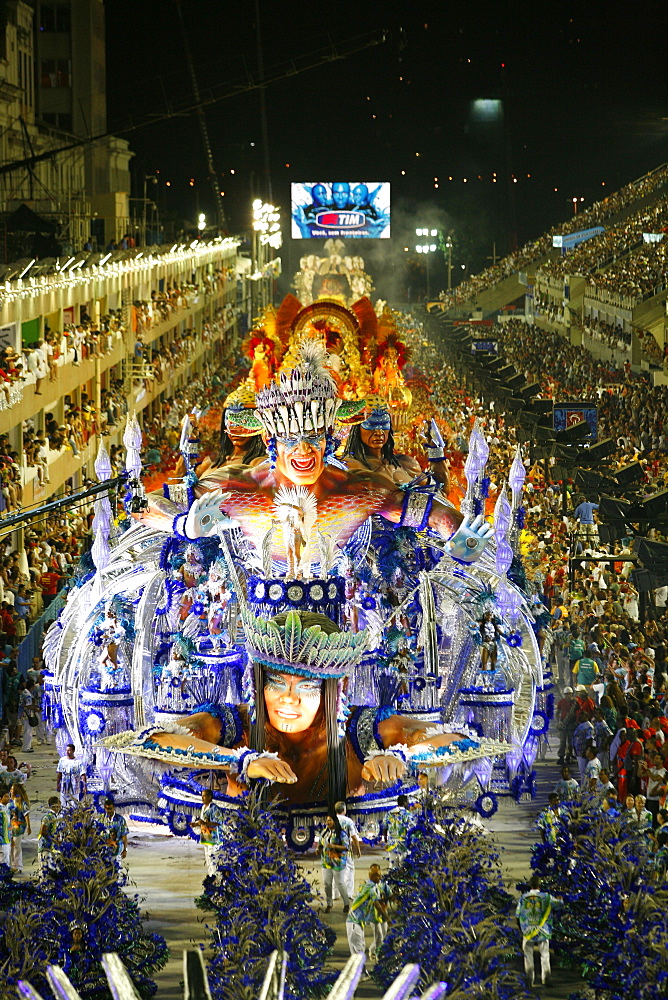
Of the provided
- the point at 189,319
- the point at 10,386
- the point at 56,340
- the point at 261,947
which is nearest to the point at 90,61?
the point at 189,319

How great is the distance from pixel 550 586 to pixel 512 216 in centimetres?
7438

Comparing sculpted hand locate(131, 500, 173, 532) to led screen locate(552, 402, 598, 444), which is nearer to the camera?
sculpted hand locate(131, 500, 173, 532)

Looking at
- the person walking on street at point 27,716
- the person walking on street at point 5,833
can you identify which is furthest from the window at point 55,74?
the person walking on street at point 5,833

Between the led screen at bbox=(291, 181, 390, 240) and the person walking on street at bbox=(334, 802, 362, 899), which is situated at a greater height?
the led screen at bbox=(291, 181, 390, 240)

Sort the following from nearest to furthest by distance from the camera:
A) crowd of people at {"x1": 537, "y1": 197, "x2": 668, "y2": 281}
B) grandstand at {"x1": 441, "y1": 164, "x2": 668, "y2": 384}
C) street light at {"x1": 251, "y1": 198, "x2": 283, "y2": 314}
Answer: grandstand at {"x1": 441, "y1": 164, "x2": 668, "y2": 384} < street light at {"x1": 251, "y1": 198, "x2": 283, "y2": 314} < crowd of people at {"x1": 537, "y1": 197, "x2": 668, "y2": 281}

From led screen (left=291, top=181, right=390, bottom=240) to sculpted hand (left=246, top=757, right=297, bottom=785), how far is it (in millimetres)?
72850

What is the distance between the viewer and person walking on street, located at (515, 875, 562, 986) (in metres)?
13.9

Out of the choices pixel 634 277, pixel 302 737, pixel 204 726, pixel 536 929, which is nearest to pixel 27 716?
pixel 204 726

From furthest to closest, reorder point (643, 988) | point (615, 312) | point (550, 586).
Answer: point (615, 312) → point (550, 586) → point (643, 988)

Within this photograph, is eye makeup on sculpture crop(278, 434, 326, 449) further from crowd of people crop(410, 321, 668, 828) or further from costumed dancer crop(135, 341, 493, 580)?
crowd of people crop(410, 321, 668, 828)

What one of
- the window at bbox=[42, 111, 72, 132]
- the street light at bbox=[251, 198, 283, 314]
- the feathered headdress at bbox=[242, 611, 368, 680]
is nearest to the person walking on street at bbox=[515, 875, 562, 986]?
the feathered headdress at bbox=[242, 611, 368, 680]

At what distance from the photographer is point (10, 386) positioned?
30203 mm

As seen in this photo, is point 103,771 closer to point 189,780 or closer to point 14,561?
point 189,780

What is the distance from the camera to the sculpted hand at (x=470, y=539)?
61.3 feet
